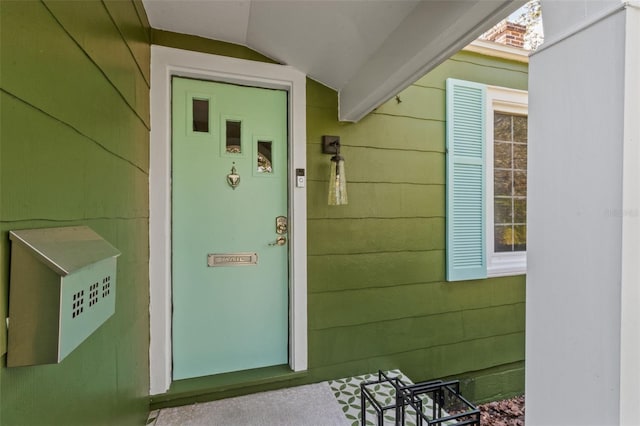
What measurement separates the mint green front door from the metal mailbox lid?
102 centimetres

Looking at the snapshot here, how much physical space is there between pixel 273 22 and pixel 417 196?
58.5 inches

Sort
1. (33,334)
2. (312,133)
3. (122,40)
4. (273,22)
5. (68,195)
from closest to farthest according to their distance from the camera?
(33,334), (68,195), (122,40), (273,22), (312,133)

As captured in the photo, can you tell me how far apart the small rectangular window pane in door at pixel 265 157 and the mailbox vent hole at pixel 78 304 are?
1.34m

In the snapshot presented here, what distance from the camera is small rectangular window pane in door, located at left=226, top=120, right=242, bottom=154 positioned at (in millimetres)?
1813

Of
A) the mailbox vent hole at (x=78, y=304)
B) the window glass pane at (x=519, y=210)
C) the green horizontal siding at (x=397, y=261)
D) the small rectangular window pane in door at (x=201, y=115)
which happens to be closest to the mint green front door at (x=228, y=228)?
the small rectangular window pane in door at (x=201, y=115)

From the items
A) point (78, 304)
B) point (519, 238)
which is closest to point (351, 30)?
point (78, 304)

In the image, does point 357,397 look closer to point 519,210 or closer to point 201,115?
point 201,115

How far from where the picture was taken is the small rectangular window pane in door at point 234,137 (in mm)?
1813

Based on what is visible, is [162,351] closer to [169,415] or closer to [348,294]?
[169,415]

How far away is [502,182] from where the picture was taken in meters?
2.63

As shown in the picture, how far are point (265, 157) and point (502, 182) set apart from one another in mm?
2114

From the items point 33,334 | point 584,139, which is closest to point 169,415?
point 33,334

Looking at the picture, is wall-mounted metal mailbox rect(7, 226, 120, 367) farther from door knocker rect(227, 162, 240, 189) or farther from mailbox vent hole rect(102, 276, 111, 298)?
door knocker rect(227, 162, 240, 189)

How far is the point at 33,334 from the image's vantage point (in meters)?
0.51
